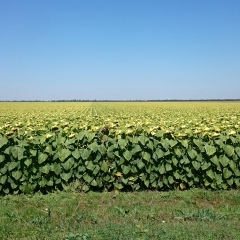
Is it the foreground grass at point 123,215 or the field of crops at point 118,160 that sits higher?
the field of crops at point 118,160

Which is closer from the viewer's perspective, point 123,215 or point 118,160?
point 123,215

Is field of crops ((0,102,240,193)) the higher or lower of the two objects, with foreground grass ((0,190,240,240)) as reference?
higher

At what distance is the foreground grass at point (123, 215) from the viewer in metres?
4.57

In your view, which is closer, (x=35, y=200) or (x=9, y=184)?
(x=35, y=200)

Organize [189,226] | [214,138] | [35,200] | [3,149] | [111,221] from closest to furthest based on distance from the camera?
[189,226] < [111,221] < [35,200] < [3,149] < [214,138]

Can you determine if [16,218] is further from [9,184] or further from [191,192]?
[191,192]

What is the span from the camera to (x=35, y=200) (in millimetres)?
6168

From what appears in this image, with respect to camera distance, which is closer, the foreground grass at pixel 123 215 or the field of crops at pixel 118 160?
the foreground grass at pixel 123 215

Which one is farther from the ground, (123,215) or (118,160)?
(118,160)

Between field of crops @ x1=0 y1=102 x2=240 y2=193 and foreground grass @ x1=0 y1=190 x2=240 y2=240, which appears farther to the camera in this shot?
field of crops @ x1=0 y1=102 x2=240 y2=193

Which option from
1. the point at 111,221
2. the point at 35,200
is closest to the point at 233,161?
the point at 111,221

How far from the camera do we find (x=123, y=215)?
5461 millimetres

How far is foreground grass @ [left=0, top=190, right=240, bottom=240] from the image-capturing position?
4566 mm

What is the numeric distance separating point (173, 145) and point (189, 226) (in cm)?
235
